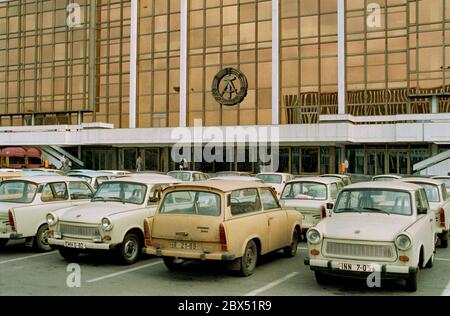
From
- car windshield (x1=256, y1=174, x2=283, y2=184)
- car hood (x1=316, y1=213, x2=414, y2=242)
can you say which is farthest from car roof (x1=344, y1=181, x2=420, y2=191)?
car windshield (x1=256, y1=174, x2=283, y2=184)

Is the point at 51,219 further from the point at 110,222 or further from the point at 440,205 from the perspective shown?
the point at 440,205

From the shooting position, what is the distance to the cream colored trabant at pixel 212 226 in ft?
26.9

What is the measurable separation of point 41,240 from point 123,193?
86.0 inches

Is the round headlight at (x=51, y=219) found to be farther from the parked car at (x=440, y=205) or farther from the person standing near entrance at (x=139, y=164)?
the person standing near entrance at (x=139, y=164)

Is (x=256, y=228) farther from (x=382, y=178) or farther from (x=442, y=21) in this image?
(x=442, y=21)

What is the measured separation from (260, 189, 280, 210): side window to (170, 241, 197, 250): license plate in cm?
187

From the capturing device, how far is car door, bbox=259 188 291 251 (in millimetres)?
9492

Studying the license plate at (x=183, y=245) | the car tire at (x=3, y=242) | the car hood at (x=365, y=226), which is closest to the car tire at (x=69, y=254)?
the car tire at (x=3, y=242)

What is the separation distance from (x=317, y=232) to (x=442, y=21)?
107ft

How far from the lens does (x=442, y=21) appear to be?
116 ft

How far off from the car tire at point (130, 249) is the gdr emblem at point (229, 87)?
31.8 metres

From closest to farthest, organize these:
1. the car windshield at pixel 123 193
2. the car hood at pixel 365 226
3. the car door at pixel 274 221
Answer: the car hood at pixel 365 226
the car door at pixel 274 221
the car windshield at pixel 123 193

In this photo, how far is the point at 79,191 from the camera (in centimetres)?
1232
